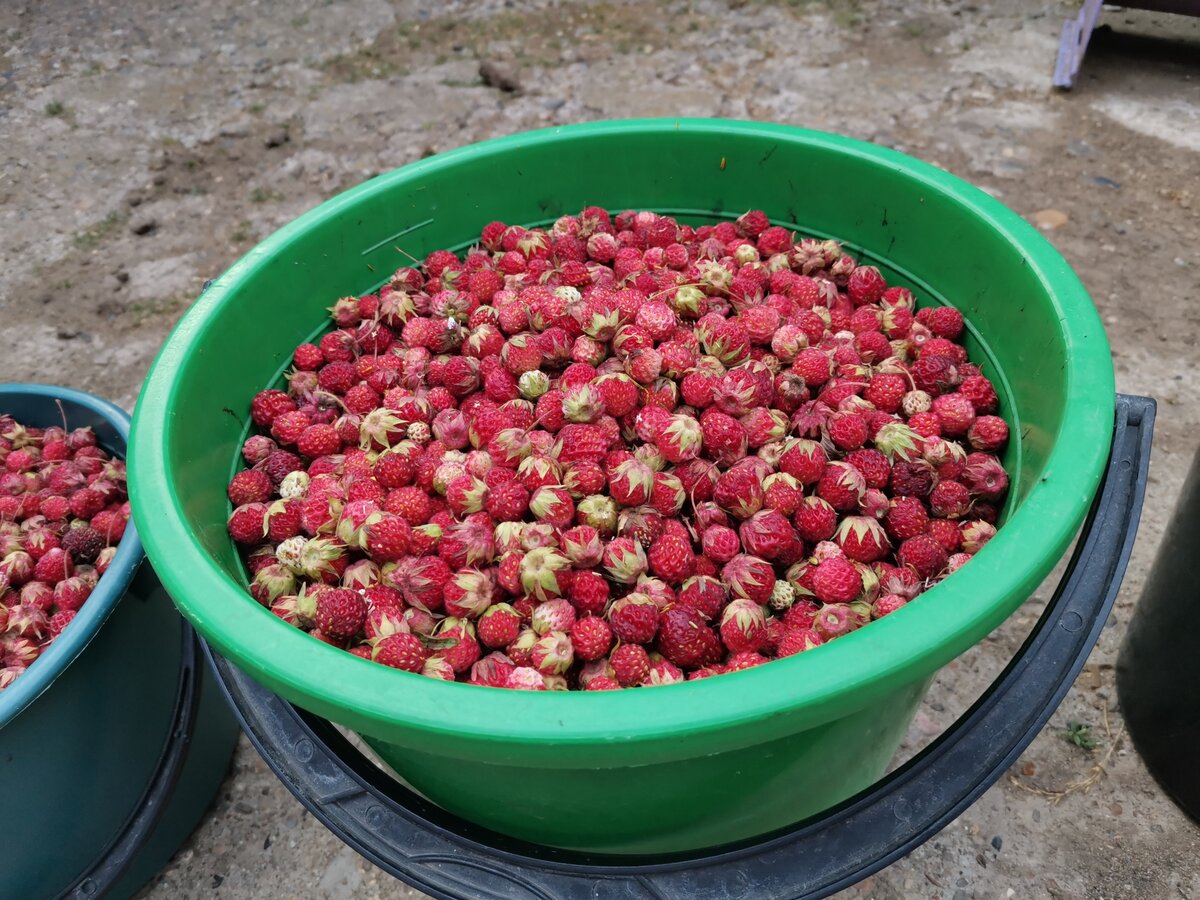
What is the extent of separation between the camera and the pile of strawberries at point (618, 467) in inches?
52.0

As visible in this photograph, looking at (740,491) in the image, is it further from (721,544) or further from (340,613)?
(340,613)

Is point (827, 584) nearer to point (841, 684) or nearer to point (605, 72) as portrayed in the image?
point (841, 684)

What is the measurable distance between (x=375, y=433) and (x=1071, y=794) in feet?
6.18

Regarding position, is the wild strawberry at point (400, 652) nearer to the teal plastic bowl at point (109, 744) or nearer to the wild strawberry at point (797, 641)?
the wild strawberry at point (797, 641)

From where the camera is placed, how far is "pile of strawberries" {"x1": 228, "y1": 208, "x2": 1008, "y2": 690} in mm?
1321

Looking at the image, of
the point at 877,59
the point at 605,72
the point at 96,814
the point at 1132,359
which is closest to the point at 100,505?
the point at 96,814

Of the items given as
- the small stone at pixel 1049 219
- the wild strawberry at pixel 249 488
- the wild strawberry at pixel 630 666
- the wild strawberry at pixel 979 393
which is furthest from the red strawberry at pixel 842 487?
the small stone at pixel 1049 219

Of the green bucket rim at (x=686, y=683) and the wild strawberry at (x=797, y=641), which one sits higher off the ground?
the green bucket rim at (x=686, y=683)

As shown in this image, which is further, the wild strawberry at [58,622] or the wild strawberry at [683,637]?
the wild strawberry at [58,622]

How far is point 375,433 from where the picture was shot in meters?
1.63

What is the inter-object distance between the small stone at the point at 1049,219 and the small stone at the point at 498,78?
2751mm

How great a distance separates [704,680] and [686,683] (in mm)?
21

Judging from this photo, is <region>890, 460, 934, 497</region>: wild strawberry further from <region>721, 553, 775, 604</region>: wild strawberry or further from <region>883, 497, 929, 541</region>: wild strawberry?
<region>721, 553, 775, 604</region>: wild strawberry

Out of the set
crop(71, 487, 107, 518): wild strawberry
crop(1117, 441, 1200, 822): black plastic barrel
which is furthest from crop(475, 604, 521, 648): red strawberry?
crop(1117, 441, 1200, 822): black plastic barrel
